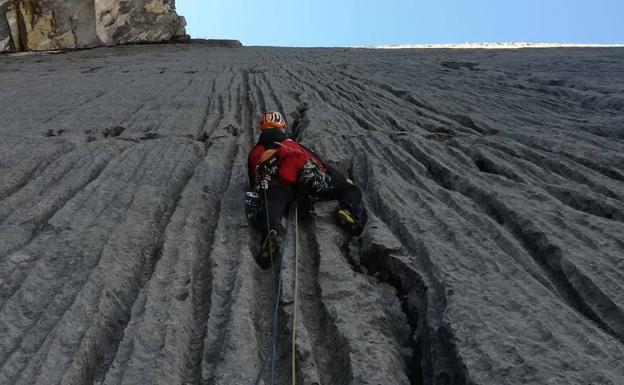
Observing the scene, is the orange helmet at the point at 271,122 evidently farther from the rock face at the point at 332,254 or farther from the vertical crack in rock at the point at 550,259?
the vertical crack in rock at the point at 550,259

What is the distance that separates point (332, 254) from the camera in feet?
13.0

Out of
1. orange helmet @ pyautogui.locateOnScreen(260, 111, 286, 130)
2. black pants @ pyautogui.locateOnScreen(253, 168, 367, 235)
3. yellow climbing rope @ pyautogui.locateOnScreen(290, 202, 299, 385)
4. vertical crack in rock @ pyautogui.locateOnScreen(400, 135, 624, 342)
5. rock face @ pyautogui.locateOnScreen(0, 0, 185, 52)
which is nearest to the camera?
yellow climbing rope @ pyautogui.locateOnScreen(290, 202, 299, 385)

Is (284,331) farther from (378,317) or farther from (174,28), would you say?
(174,28)

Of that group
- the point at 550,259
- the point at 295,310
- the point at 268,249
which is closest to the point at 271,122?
the point at 268,249

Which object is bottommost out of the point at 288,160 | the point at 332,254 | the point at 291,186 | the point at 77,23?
the point at 77,23

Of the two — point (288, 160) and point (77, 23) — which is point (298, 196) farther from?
point (77, 23)

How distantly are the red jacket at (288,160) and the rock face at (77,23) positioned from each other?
18986 millimetres

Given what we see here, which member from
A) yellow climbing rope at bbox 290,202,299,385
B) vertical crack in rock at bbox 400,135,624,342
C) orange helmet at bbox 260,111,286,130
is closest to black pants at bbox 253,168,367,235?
yellow climbing rope at bbox 290,202,299,385

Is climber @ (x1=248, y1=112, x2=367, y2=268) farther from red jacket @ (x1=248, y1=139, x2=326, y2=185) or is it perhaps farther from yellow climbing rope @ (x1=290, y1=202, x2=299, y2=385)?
yellow climbing rope @ (x1=290, y1=202, x2=299, y2=385)

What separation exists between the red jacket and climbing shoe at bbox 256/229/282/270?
771 millimetres

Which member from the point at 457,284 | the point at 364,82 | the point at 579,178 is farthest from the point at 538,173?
the point at 364,82

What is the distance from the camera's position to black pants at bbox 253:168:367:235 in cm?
431

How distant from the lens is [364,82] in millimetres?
11562

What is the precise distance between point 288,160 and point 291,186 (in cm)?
23
